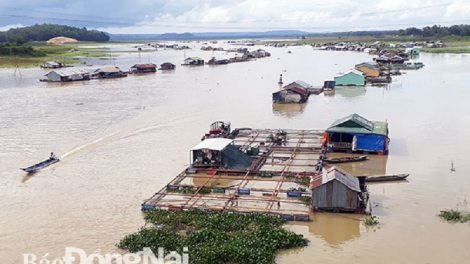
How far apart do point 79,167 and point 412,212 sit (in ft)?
41.6

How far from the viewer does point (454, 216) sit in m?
11.7

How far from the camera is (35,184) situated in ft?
51.3

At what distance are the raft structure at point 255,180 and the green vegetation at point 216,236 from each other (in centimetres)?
59

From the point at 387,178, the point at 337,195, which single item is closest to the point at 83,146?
the point at 337,195

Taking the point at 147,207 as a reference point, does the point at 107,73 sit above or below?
above

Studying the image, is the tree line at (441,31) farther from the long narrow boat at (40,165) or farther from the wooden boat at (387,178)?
the long narrow boat at (40,165)

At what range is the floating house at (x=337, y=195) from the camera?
11906 mm

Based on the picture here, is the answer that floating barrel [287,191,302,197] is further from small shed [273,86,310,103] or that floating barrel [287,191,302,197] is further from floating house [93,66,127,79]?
floating house [93,66,127,79]

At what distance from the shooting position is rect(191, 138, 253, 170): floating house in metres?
16.0

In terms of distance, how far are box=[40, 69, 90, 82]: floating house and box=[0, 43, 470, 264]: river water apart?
508 cm

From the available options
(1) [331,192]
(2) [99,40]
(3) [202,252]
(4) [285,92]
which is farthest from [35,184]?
(2) [99,40]

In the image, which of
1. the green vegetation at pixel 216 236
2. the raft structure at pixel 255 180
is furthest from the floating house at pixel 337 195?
the green vegetation at pixel 216 236

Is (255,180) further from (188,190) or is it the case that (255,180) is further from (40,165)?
(40,165)

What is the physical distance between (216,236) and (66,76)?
41.0 meters
